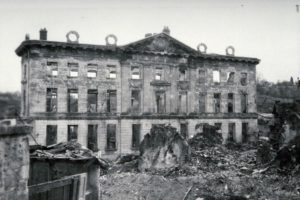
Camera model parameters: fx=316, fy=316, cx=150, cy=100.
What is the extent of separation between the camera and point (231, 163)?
2250cm

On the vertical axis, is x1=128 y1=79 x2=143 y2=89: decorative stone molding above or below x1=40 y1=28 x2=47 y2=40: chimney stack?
below

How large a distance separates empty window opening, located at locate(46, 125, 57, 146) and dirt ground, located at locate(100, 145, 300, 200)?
278 inches

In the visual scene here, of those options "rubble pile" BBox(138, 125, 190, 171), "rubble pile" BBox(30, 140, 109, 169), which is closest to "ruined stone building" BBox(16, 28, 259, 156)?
"rubble pile" BBox(138, 125, 190, 171)

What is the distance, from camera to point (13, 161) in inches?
216

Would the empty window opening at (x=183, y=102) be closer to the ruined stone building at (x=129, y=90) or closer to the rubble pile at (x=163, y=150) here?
the ruined stone building at (x=129, y=90)

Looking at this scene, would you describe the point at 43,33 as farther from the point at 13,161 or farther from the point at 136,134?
the point at 13,161

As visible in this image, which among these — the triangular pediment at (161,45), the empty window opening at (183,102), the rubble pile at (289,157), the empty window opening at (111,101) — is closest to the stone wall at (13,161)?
Answer: the rubble pile at (289,157)

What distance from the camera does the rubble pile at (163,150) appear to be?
2142 cm

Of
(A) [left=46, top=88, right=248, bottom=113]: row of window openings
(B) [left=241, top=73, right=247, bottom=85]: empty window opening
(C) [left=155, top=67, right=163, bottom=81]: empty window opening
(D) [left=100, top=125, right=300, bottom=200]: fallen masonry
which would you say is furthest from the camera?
(B) [left=241, top=73, right=247, bottom=85]: empty window opening

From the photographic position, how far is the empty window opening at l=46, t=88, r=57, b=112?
2691cm

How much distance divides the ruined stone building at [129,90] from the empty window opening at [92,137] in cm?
9

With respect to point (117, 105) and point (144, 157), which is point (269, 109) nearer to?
point (117, 105)

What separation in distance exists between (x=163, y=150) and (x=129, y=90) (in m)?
9.74

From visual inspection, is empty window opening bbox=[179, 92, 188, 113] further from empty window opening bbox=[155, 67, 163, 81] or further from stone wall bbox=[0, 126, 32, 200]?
stone wall bbox=[0, 126, 32, 200]
